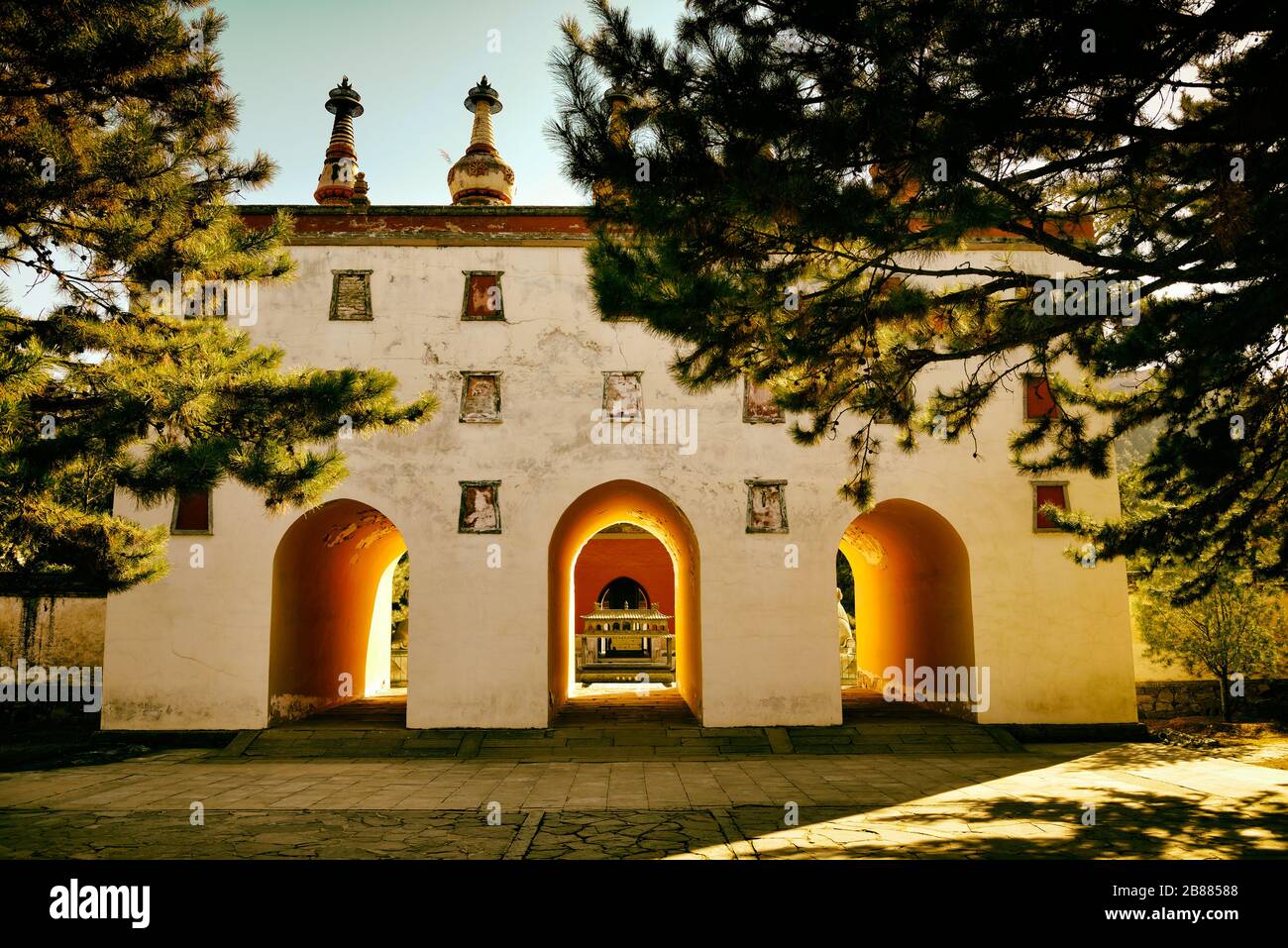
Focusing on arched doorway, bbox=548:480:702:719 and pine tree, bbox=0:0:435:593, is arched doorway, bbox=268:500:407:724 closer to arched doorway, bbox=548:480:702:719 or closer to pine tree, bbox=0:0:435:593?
arched doorway, bbox=548:480:702:719

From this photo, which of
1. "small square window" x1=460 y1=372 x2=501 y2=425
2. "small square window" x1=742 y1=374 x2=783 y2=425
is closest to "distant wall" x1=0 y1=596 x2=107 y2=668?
"small square window" x1=460 y1=372 x2=501 y2=425

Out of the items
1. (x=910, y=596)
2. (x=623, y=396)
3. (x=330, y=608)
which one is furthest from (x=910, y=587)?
(x=330, y=608)

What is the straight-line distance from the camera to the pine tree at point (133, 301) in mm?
6223

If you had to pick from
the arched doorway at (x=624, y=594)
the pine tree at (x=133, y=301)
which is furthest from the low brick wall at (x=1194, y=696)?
the arched doorway at (x=624, y=594)

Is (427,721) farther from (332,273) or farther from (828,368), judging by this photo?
(828,368)

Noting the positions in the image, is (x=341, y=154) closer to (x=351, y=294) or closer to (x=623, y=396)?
(x=351, y=294)

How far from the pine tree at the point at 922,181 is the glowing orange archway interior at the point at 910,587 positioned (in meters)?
5.36

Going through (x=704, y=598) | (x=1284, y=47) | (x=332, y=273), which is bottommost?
(x=704, y=598)

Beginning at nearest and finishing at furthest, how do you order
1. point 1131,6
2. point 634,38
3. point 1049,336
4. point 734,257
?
point 1131,6, point 634,38, point 734,257, point 1049,336

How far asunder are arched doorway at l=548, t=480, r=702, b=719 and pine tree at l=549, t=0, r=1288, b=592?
5806 mm

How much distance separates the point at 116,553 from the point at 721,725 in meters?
7.92

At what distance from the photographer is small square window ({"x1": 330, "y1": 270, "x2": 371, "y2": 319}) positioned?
12.7 metres

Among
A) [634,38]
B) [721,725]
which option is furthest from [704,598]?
[634,38]

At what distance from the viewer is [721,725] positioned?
1172 cm
